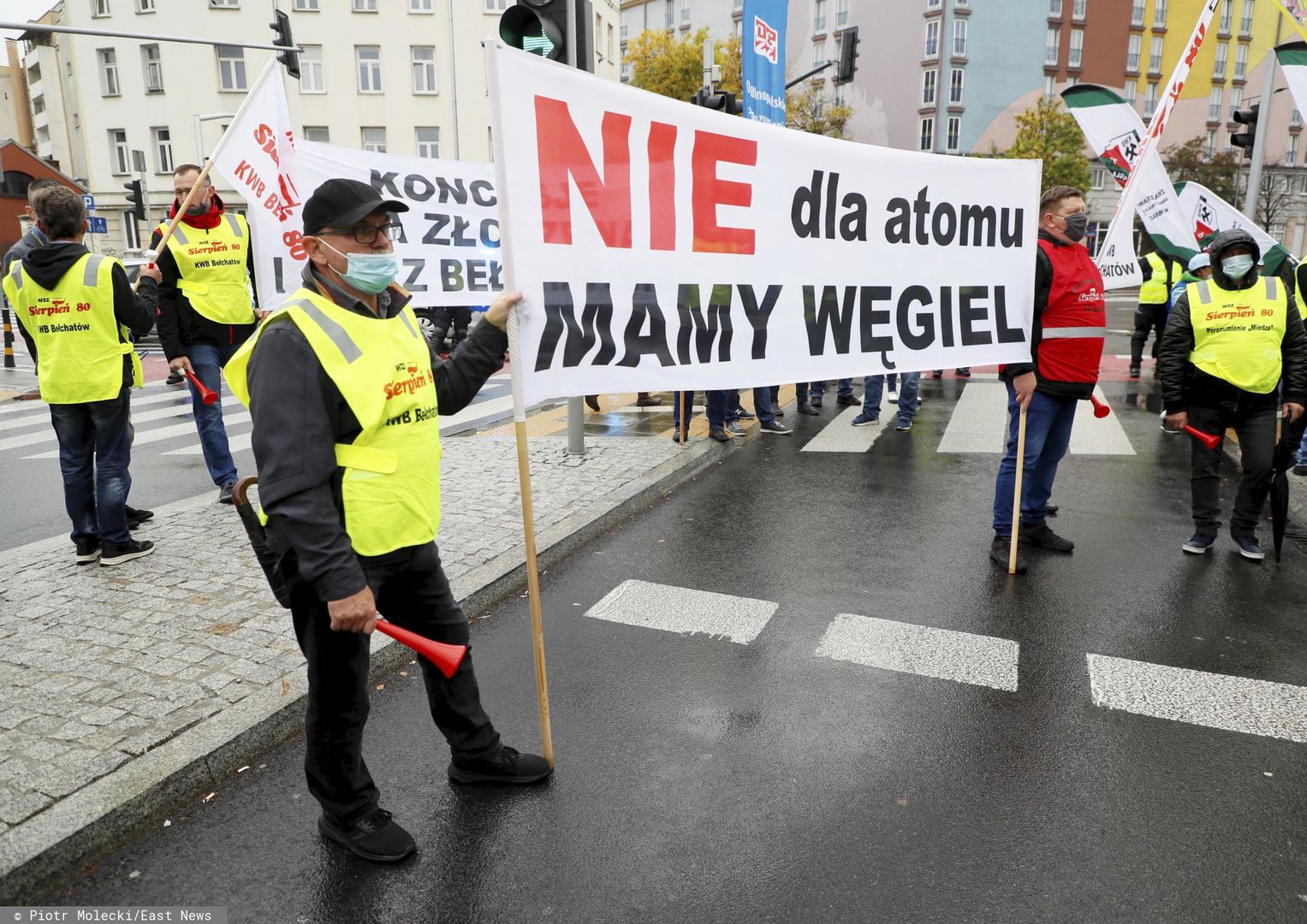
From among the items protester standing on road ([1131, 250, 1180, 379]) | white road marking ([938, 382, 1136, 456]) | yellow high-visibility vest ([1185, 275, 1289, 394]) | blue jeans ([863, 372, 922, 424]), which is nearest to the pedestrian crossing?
yellow high-visibility vest ([1185, 275, 1289, 394])

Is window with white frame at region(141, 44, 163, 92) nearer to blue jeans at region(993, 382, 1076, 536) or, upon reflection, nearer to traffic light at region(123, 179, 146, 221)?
traffic light at region(123, 179, 146, 221)

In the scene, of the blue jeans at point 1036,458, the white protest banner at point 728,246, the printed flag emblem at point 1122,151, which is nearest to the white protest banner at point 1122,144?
the printed flag emblem at point 1122,151

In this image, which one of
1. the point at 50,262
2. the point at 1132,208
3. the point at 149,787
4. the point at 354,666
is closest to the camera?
the point at 354,666

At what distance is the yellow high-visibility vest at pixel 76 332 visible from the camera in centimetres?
504

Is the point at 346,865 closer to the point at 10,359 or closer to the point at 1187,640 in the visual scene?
the point at 1187,640

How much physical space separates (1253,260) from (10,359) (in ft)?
66.5

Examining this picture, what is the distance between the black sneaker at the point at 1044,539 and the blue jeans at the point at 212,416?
5587mm

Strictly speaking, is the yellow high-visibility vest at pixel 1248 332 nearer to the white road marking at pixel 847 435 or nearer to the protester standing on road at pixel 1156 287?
the white road marking at pixel 847 435

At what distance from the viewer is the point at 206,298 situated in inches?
247

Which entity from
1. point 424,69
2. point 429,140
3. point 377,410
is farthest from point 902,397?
point 424,69

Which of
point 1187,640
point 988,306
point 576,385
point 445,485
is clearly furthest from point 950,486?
point 576,385

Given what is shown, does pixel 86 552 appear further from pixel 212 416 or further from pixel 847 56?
pixel 847 56

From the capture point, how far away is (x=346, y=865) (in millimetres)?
2764

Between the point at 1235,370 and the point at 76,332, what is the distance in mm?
6887
